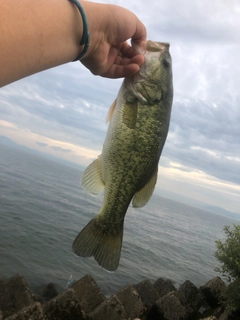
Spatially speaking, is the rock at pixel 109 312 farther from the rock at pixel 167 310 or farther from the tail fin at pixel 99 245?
the tail fin at pixel 99 245

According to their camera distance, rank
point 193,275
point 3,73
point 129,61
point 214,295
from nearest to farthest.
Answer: point 3,73 → point 129,61 → point 214,295 → point 193,275

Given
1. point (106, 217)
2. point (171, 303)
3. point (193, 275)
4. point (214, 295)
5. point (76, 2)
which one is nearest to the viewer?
point (76, 2)

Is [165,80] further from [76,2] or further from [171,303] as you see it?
[171,303]

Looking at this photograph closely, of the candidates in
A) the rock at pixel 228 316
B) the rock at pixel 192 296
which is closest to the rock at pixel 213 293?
the rock at pixel 192 296

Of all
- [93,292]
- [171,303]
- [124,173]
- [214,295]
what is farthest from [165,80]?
[214,295]

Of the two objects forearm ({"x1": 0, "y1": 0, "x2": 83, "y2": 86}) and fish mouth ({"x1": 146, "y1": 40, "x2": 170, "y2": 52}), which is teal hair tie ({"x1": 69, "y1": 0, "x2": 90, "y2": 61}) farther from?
fish mouth ({"x1": 146, "y1": 40, "x2": 170, "y2": 52})

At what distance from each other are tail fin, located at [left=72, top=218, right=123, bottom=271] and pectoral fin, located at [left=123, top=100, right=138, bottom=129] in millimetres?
1237

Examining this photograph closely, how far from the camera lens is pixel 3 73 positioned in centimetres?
174

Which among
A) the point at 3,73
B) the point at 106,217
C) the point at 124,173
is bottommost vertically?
the point at 106,217

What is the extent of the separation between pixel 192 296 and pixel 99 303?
23.8 ft

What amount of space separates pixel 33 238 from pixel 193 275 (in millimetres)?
18875

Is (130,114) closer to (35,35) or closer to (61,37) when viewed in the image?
(61,37)

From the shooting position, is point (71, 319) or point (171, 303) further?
point (171, 303)

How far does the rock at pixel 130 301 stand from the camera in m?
11.6
